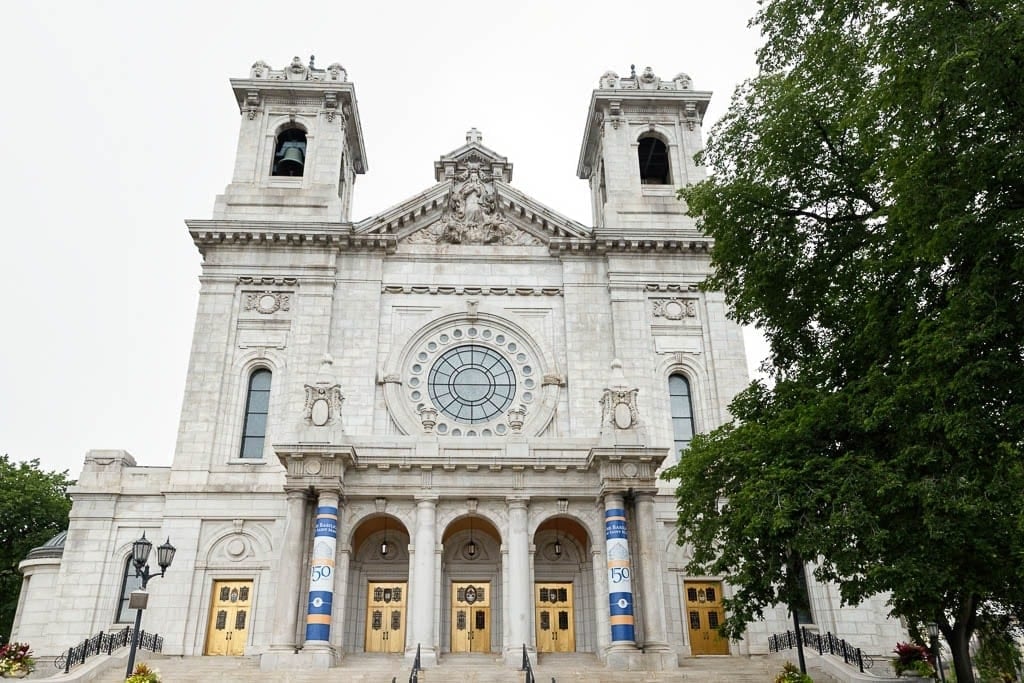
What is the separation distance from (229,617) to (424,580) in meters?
7.23

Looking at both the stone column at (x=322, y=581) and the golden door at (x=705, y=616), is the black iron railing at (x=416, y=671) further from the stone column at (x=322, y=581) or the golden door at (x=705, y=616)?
the golden door at (x=705, y=616)

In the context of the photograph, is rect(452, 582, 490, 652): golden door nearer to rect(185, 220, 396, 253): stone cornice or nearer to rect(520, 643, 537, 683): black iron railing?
rect(520, 643, 537, 683): black iron railing

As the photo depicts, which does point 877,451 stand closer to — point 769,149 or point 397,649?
point 769,149

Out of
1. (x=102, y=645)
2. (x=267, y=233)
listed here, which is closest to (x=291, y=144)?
(x=267, y=233)

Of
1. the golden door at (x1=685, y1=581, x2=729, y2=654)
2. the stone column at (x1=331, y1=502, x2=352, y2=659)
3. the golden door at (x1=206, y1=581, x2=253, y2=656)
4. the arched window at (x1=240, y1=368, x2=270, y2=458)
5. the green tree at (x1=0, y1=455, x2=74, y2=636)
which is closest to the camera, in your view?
the stone column at (x1=331, y1=502, x2=352, y2=659)

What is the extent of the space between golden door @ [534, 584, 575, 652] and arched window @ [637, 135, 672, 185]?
18.4 metres

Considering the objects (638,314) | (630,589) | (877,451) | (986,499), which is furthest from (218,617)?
(986,499)

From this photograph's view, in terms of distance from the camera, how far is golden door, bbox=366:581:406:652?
2595 centimetres

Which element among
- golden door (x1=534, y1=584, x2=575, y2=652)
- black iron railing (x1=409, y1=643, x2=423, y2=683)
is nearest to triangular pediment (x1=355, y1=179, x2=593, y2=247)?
golden door (x1=534, y1=584, x2=575, y2=652)

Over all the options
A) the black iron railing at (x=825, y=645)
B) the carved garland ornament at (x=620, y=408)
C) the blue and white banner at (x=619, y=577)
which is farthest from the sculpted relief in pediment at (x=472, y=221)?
the black iron railing at (x=825, y=645)

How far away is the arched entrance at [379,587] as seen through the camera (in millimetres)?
25953

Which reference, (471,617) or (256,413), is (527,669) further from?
(256,413)

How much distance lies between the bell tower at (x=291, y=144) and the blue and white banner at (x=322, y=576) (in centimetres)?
1372

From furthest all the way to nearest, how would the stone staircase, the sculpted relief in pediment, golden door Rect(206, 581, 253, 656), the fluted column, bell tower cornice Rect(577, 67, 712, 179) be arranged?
bell tower cornice Rect(577, 67, 712, 179)
the sculpted relief in pediment
golden door Rect(206, 581, 253, 656)
the fluted column
the stone staircase
